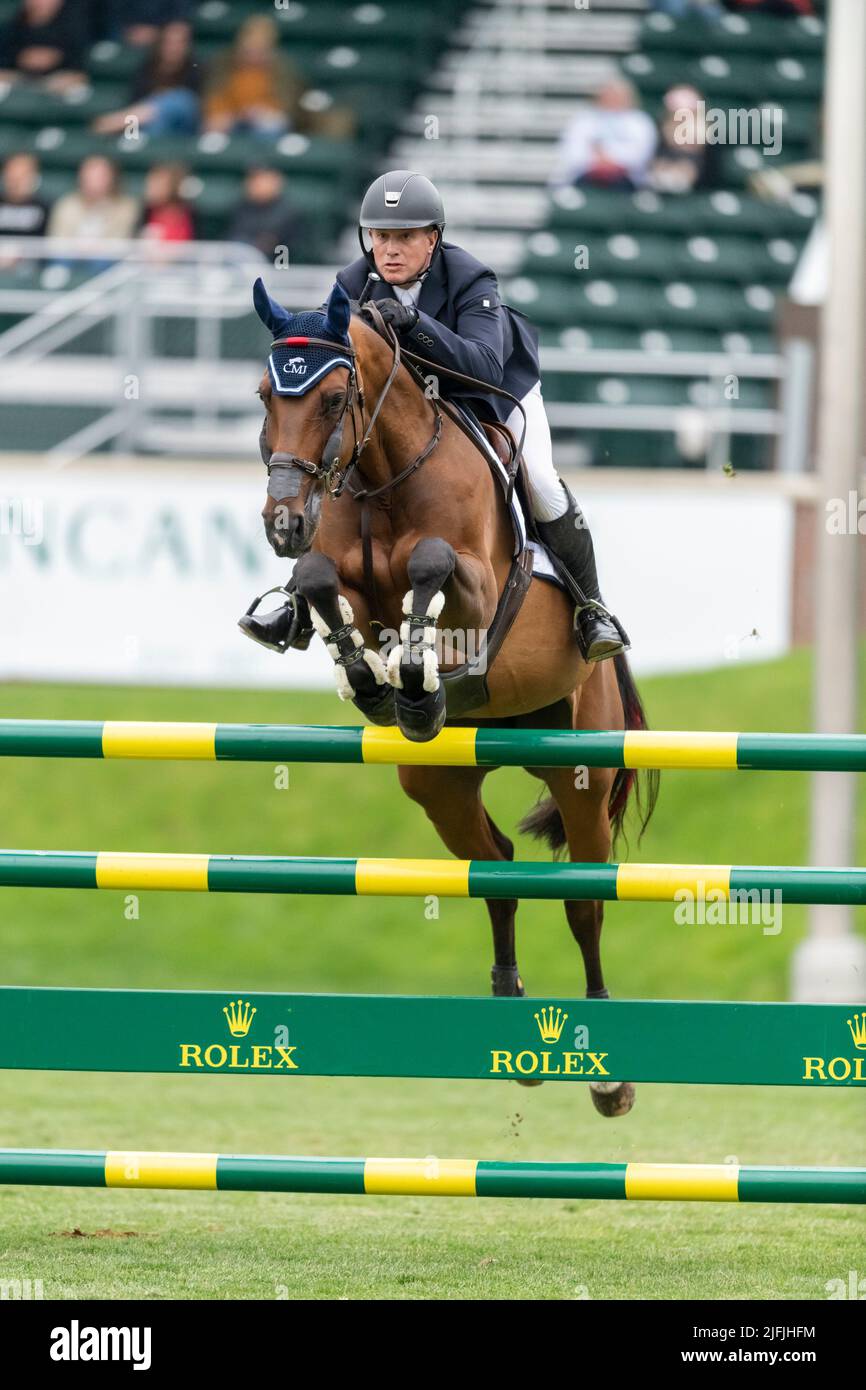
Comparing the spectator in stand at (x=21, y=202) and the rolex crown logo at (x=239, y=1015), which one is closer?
the rolex crown logo at (x=239, y=1015)

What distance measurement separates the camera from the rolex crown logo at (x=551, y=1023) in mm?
3676

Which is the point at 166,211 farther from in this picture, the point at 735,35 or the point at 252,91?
the point at 735,35

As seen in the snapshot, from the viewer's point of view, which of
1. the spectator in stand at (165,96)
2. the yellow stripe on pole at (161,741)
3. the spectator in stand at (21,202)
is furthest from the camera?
the spectator in stand at (165,96)

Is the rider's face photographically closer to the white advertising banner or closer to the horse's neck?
the horse's neck

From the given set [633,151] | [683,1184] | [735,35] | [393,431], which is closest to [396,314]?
[393,431]

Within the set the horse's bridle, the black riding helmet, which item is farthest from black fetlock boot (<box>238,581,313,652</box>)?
the black riding helmet

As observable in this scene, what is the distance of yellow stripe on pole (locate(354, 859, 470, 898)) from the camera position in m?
3.70

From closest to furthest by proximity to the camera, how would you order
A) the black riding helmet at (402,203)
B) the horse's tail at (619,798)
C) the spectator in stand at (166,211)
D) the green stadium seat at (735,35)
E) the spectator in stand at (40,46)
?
the black riding helmet at (402,203)
the horse's tail at (619,798)
the spectator in stand at (166,211)
the green stadium seat at (735,35)
the spectator in stand at (40,46)

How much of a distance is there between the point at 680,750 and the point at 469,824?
1.14 m

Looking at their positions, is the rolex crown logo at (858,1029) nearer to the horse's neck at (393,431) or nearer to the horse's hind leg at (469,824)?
the horse's hind leg at (469,824)

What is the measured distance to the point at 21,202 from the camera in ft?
36.8

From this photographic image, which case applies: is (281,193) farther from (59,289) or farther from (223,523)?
(223,523)

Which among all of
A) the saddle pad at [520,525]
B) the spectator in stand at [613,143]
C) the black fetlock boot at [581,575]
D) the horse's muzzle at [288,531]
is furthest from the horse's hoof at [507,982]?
the spectator in stand at [613,143]

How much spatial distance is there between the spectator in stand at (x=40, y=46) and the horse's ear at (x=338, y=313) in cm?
984
